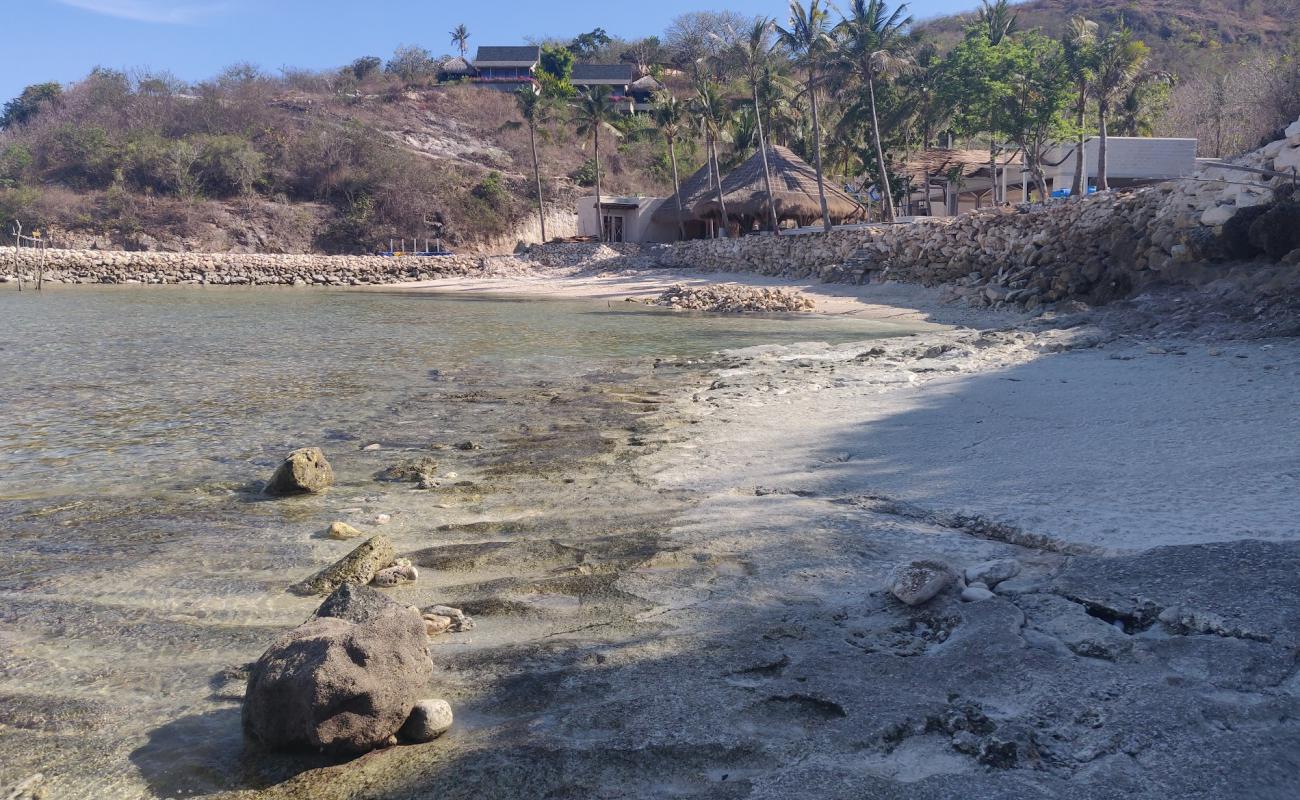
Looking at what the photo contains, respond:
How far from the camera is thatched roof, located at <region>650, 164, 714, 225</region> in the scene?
140ft

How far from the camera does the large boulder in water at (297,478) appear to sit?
5.76 m

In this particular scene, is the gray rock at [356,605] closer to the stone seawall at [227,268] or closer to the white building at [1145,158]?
the white building at [1145,158]

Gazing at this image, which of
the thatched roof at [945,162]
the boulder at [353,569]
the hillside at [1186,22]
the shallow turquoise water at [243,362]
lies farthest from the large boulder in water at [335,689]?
the hillside at [1186,22]

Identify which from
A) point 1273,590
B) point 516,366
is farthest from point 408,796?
point 516,366

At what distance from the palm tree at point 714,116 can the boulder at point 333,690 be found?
37823mm

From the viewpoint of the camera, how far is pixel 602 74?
79.0 m

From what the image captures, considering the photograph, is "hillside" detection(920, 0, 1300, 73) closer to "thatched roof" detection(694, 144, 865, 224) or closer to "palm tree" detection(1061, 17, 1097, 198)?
"thatched roof" detection(694, 144, 865, 224)

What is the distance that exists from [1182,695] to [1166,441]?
3547 millimetres

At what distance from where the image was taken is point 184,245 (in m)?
49.8

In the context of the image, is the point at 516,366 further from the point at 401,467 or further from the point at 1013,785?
the point at 1013,785

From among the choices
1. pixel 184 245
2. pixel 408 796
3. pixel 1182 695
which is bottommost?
pixel 408 796

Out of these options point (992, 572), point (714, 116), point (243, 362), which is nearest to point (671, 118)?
point (714, 116)

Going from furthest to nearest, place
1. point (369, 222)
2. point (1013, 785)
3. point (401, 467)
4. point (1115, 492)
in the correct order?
1. point (369, 222)
2. point (401, 467)
3. point (1115, 492)
4. point (1013, 785)

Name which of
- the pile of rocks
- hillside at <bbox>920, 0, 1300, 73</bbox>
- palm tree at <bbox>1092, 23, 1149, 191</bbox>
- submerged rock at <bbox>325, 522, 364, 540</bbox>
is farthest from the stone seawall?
hillside at <bbox>920, 0, 1300, 73</bbox>
